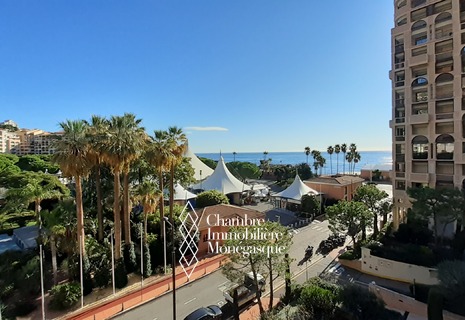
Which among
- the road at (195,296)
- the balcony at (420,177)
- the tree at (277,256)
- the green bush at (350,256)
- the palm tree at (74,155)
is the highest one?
the palm tree at (74,155)

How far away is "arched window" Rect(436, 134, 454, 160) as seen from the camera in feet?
73.6

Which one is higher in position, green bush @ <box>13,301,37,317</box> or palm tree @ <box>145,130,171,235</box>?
palm tree @ <box>145,130,171,235</box>

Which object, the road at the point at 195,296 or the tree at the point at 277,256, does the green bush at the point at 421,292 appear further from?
the tree at the point at 277,256

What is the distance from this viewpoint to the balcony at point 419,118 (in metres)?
23.2

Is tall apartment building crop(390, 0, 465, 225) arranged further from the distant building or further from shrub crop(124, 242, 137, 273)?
shrub crop(124, 242, 137, 273)

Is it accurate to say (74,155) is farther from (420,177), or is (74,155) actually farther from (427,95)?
(427,95)

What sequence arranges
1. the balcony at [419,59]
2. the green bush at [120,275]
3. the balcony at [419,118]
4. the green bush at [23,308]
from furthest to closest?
the balcony at [419,59] < the balcony at [419,118] < the green bush at [120,275] < the green bush at [23,308]

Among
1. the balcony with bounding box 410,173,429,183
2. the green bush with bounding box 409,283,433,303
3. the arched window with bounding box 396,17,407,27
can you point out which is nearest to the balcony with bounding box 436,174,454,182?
the balcony with bounding box 410,173,429,183

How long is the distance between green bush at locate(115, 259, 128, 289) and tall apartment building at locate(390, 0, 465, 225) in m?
24.5

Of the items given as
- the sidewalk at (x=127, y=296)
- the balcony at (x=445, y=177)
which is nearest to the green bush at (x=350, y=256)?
the balcony at (x=445, y=177)

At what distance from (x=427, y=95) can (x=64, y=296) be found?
3154 cm

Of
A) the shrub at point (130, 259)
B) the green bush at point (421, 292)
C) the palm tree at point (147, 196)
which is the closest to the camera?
the green bush at point (421, 292)

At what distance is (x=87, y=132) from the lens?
722 inches

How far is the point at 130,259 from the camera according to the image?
19.6 m
